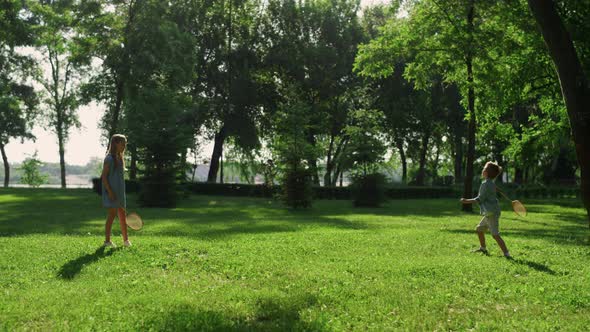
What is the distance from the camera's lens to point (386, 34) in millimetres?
25547

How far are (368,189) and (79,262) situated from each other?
2346 centimetres

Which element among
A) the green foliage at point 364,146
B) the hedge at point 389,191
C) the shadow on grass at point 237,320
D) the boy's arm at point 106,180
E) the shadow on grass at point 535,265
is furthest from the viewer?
the hedge at point 389,191

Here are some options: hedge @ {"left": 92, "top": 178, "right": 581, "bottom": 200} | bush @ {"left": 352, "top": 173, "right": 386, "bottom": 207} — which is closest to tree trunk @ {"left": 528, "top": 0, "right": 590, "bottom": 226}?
bush @ {"left": 352, "top": 173, "right": 386, "bottom": 207}

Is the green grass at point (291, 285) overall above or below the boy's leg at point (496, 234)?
below

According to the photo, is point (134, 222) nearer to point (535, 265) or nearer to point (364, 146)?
point (535, 265)

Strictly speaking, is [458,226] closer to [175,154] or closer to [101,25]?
[175,154]

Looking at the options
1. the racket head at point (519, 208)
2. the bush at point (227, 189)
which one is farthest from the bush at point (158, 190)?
the racket head at point (519, 208)

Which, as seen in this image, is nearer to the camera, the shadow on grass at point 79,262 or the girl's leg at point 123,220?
the shadow on grass at point 79,262

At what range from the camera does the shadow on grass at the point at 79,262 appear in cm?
809

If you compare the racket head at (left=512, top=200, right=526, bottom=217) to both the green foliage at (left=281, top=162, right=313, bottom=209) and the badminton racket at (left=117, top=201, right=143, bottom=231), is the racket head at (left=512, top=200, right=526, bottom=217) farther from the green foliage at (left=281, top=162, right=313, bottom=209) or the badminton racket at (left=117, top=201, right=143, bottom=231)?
the green foliage at (left=281, top=162, right=313, bottom=209)

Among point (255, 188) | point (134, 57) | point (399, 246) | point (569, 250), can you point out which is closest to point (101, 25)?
point (134, 57)

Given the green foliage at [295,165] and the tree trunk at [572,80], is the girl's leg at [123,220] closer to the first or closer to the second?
the tree trunk at [572,80]

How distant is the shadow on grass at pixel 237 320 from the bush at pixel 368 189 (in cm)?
2472

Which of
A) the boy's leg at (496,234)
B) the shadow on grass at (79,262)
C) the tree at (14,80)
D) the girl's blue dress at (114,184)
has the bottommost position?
the shadow on grass at (79,262)
